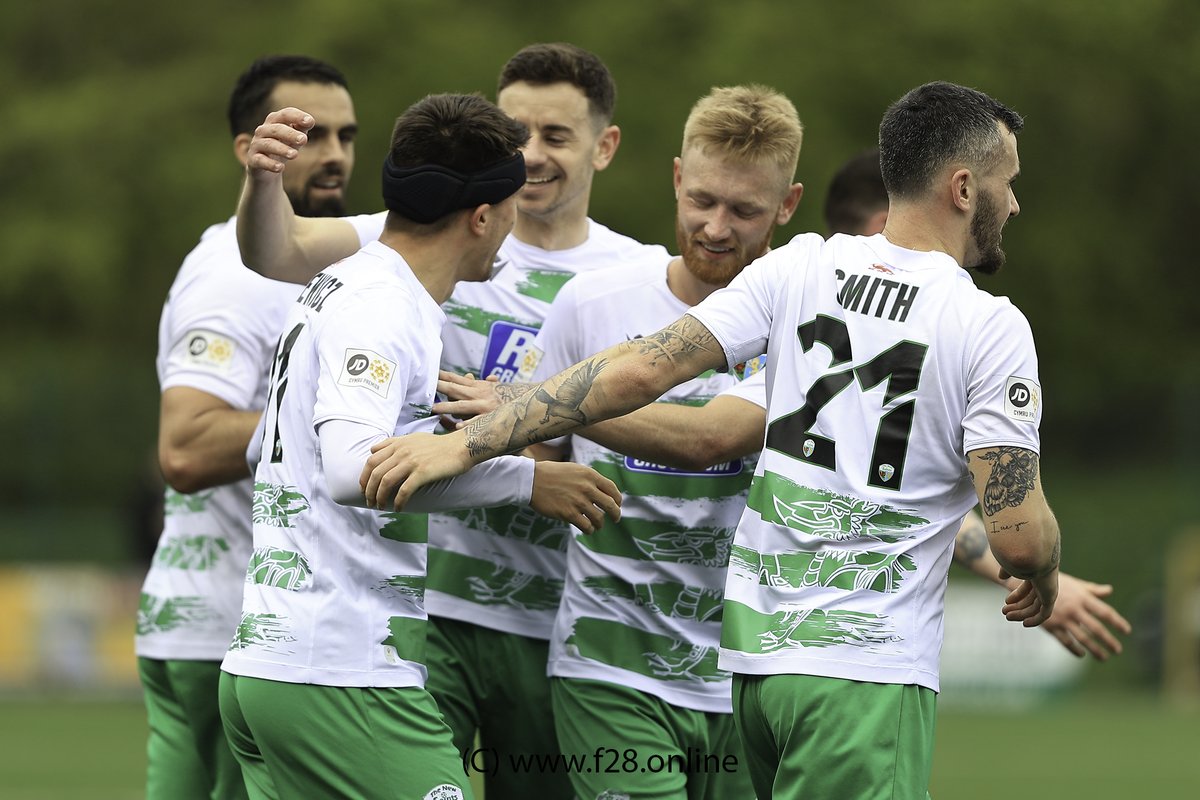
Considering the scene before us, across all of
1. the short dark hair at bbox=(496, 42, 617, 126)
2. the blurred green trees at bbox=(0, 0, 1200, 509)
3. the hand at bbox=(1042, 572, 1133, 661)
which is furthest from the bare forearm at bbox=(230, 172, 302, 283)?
the blurred green trees at bbox=(0, 0, 1200, 509)

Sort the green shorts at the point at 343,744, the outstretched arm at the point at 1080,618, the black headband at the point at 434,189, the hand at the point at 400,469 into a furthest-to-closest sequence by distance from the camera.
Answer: the outstretched arm at the point at 1080,618 → the black headband at the point at 434,189 → the green shorts at the point at 343,744 → the hand at the point at 400,469

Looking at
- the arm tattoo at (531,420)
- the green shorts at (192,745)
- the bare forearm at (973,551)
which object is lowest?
the green shorts at (192,745)

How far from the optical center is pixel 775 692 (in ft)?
14.8

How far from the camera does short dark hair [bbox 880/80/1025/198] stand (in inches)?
181

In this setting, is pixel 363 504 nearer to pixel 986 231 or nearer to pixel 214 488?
pixel 986 231

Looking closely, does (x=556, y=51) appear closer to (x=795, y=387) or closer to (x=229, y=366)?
(x=229, y=366)

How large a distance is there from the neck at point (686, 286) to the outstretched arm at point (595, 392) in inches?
42.5

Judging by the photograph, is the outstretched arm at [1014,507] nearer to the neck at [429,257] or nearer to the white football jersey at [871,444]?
the white football jersey at [871,444]

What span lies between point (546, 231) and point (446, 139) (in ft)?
4.83

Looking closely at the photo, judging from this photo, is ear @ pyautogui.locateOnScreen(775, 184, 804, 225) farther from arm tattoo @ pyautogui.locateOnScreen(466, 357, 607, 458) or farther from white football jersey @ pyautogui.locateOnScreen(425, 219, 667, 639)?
arm tattoo @ pyautogui.locateOnScreen(466, 357, 607, 458)

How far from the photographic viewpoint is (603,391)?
458cm

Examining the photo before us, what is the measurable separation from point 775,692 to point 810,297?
1026 mm

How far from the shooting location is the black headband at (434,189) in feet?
15.5

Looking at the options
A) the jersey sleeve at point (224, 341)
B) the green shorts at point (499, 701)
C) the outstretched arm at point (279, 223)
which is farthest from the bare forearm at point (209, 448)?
the green shorts at point (499, 701)
